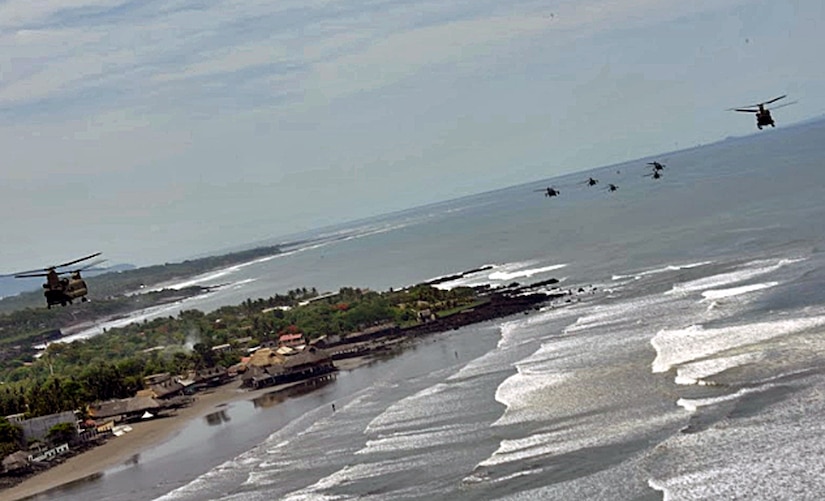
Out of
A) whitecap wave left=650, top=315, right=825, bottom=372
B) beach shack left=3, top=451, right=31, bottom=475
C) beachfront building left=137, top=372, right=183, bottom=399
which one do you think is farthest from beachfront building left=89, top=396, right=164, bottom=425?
whitecap wave left=650, top=315, right=825, bottom=372

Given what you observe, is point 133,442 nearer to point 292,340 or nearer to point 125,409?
point 125,409

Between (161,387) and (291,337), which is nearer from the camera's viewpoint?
(161,387)

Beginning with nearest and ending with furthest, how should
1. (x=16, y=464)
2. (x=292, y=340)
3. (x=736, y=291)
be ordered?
(x=16, y=464), (x=736, y=291), (x=292, y=340)

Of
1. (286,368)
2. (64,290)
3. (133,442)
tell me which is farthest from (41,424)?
(64,290)

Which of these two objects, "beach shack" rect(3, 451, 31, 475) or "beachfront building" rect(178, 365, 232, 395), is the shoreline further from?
"beachfront building" rect(178, 365, 232, 395)

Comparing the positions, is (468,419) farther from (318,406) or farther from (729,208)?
(729,208)

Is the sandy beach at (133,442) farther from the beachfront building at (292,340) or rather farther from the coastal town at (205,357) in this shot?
the beachfront building at (292,340)
